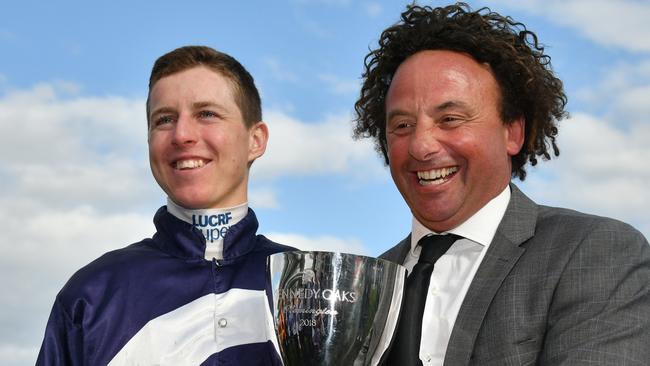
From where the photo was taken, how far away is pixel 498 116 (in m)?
5.18

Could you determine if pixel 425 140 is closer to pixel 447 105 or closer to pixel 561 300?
pixel 447 105

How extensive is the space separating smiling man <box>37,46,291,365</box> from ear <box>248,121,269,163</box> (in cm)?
2

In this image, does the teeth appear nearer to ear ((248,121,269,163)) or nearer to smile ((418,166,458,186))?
ear ((248,121,269,163))

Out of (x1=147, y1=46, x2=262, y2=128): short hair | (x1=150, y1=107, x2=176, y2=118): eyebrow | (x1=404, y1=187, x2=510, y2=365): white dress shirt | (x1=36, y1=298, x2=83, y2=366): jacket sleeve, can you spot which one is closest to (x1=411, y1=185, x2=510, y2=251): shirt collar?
(x1=404, y1=187, x2=510, y2=365): white dress shirt

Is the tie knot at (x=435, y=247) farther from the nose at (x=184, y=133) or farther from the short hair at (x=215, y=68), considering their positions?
the nose at (x=184, y=133)

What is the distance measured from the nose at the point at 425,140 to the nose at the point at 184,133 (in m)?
1.27

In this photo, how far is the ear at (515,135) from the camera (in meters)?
5.33

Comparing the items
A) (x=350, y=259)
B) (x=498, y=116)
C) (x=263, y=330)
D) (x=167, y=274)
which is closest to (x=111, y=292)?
(x=167, y=274)

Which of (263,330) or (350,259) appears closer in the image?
(350,259)

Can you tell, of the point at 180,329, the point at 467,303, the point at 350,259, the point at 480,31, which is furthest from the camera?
the point at 480,31

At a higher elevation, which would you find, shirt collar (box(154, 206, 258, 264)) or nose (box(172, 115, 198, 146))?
nose (box(172, 115, 198, 146))

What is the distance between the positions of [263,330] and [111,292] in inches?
36.0

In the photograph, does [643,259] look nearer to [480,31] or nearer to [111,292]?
[480,31]

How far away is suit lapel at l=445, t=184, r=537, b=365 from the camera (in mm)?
4426
